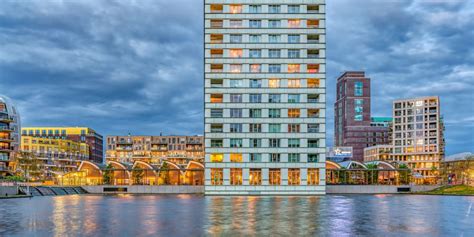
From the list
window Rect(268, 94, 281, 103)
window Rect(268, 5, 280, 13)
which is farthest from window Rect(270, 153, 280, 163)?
window Rect(268, 5, 280, 13)

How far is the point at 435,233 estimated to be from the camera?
30.8 m

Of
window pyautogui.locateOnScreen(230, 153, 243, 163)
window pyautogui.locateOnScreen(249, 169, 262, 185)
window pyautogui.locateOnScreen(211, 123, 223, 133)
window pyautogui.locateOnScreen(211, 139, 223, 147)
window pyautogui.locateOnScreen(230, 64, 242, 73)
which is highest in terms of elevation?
window pyautogui.locateOnScreen(230, 64, 242, 73)

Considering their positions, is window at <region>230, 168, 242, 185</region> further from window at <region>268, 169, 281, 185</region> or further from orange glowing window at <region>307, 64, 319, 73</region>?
orange glowing window at <region>307, 64, 319, 73</region>

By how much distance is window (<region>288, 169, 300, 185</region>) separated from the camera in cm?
10012

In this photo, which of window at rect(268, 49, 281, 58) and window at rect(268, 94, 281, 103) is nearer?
window at rect(268, 94, 281, 103)

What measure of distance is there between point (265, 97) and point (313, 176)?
820 inches

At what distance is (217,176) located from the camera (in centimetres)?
10050

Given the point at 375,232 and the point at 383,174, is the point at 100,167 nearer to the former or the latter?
the point at 383,174

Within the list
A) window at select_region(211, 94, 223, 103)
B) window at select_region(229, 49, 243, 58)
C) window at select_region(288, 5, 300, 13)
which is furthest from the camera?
window at select_region(288, 5, 300, 13)

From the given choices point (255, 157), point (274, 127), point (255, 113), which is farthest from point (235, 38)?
point (255, 157)

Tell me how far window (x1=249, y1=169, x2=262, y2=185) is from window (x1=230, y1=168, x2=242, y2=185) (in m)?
2.47

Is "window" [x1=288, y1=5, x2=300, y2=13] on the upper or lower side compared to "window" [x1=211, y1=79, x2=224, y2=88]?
upper

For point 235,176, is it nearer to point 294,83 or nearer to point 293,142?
point 293,142

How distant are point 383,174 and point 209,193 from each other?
54.8 m
